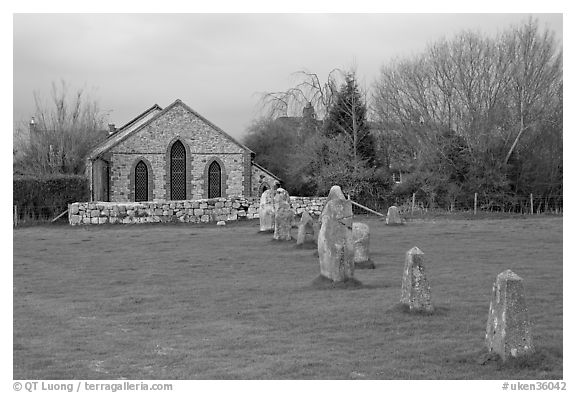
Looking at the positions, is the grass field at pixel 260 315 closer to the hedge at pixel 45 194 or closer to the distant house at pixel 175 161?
the hedge at pixel 45 194

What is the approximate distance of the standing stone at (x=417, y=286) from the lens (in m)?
10.9

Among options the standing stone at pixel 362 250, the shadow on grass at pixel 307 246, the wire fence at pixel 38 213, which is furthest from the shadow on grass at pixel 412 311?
the wire fence at pixel 38 213

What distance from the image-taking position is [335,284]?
1366cm

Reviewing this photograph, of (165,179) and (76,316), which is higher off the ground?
(165,179)

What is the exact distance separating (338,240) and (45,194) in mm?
Result: 26880

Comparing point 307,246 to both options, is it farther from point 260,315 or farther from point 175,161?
point 175,161

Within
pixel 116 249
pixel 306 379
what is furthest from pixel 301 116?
pixel 306 379

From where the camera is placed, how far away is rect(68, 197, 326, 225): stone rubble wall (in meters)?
32.5

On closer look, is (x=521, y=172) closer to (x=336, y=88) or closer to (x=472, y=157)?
(x=472, y=157)

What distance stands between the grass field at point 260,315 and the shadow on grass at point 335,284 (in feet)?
0.57

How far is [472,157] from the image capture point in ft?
125

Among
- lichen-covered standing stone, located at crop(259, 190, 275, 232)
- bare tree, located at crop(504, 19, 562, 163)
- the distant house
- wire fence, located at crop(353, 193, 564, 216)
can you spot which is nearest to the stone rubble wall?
lichen-covered standing stone, located at crop(259, 190, 275, 232)
